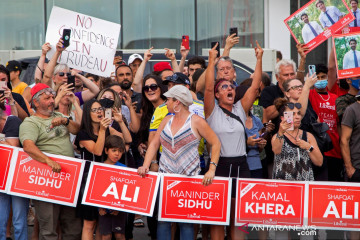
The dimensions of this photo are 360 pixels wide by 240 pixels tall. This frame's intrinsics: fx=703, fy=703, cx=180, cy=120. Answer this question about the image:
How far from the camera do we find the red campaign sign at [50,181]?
321 inches

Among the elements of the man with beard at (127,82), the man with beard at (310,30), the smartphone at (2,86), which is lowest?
the smartphone at (2,86)

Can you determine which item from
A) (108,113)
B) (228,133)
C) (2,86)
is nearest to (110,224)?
(108,113)

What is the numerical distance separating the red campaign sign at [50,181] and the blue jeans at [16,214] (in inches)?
5.5

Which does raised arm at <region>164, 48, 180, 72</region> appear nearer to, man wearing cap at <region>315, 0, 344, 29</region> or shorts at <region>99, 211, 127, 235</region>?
man wearing cap at <region>315, 0, 344, 29</region>

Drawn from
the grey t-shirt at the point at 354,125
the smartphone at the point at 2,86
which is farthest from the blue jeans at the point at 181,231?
the smartphone at the point at 2,86

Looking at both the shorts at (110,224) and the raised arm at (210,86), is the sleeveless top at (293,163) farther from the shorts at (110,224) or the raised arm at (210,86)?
the shorts at (110,224)

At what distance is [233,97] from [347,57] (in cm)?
200

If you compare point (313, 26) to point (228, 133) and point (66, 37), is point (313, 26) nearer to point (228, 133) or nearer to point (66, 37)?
point (228, 133)

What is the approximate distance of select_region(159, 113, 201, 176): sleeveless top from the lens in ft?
25.3

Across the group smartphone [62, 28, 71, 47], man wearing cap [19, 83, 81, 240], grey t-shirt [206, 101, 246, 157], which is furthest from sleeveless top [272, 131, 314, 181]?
smartphone [62, 28, 71, 47]

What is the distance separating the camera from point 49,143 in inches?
321

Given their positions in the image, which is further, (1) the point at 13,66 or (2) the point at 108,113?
(1) the point at 13,66

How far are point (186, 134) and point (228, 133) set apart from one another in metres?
0.50

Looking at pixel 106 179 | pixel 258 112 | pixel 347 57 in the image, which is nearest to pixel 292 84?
pixel 258 112
